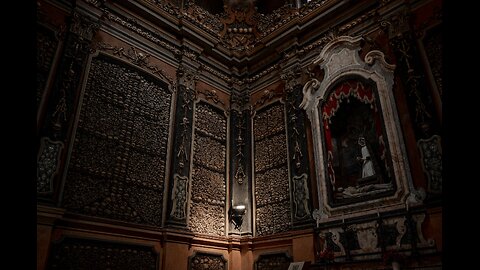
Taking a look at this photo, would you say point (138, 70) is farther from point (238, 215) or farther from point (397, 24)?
point (397, 24)

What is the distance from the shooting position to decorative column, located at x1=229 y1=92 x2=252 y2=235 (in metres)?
6.98

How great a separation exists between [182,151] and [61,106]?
2.40 meters

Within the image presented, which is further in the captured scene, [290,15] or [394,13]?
[290,15]

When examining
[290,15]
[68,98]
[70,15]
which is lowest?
[68,98]

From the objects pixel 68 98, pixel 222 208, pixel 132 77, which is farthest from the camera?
pixel 222 208

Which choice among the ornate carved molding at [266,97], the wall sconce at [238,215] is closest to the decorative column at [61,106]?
the wall sconce at [238,215]

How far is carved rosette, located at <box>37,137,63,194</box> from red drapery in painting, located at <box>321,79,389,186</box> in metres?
4.71

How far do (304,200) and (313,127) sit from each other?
1.53 metres

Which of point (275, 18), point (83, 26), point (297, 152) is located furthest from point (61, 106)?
point (275, 18)

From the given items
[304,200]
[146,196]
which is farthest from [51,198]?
[304,200]

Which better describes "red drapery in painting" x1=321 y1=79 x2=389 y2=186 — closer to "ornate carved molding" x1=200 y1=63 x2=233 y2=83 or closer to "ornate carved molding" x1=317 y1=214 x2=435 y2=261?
"ornate carved molding" x1=317 y1=214 x2=435 y2=261

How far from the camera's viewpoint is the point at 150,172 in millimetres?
6035

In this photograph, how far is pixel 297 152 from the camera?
6.64m

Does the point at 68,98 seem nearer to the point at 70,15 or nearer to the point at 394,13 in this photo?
the point at 70,15
